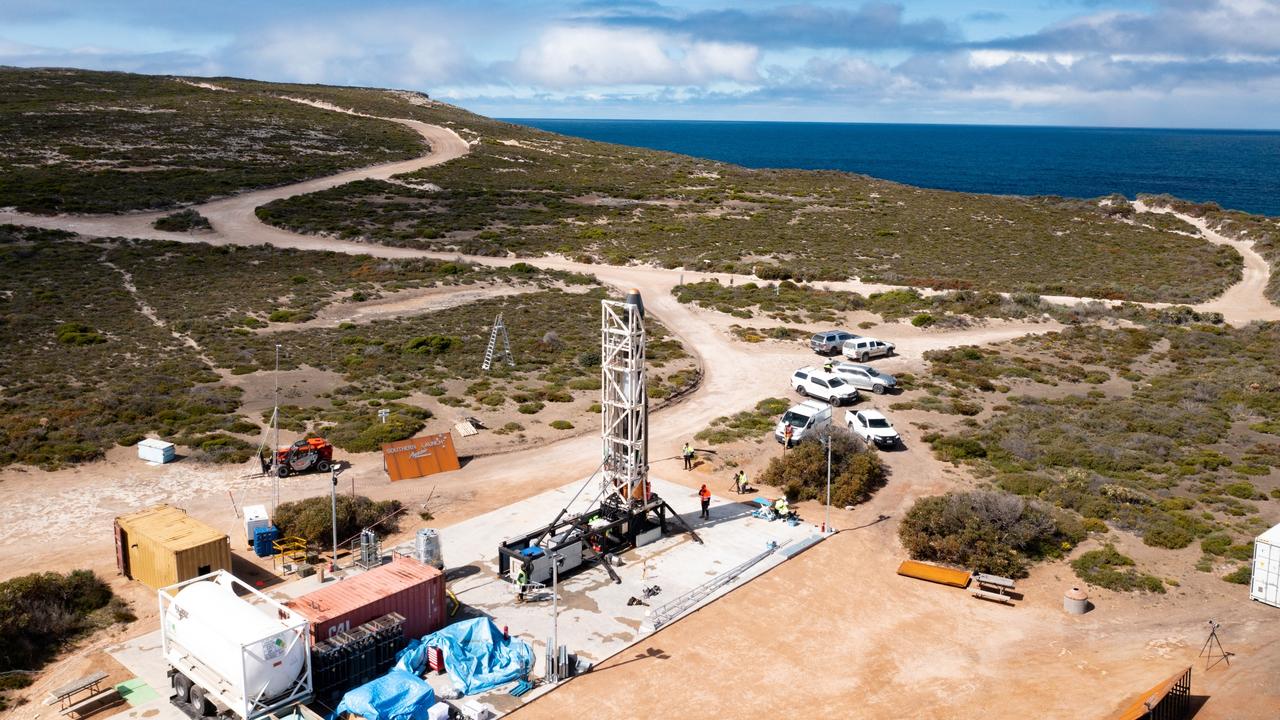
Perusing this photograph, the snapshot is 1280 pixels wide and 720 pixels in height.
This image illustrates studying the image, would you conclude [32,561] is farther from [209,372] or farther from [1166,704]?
[1166,704]

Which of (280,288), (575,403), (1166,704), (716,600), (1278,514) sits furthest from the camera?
(280,288)

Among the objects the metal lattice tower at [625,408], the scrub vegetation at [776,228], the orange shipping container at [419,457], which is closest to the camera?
the metal lattice tower at [625,408]

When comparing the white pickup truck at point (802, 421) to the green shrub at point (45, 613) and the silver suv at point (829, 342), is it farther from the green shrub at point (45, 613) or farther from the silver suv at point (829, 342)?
the green shrub at point (45, 613)

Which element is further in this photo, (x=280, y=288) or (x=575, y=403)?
(x=280, y=288)

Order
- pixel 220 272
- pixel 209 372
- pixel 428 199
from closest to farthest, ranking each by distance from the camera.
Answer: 1. pixel 209 372
2. pixel 220 272
3. pixel 428 199

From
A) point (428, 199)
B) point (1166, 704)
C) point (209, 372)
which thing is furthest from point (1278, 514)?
point (428, 199)

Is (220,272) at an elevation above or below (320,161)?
below

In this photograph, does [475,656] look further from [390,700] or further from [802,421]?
[802,421]

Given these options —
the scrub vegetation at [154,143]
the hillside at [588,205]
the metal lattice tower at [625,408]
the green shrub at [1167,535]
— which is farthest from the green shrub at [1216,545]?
the scrub vegetation at [154,143]
